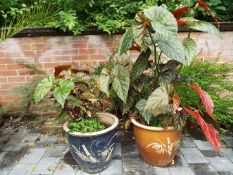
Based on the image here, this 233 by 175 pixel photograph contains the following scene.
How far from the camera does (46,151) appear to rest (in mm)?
2904

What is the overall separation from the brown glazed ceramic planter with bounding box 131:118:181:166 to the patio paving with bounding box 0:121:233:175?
94 millimetres

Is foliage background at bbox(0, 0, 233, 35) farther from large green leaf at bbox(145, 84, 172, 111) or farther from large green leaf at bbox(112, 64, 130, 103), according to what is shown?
large green leaf at bbox(145, 84, 172, 111)

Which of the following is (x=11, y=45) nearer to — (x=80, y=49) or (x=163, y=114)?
(x=80, y=49)

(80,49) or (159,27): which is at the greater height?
(159,27)

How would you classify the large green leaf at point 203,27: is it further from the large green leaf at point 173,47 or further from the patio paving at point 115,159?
the patio paving at point 115,159

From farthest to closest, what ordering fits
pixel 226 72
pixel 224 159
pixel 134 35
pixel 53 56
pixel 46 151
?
pixel 53 56 < pixel 226 72 < pixel 46 151 < pixel 224 159 < pixel 134 35

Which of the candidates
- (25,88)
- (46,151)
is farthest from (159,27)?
(25,88)

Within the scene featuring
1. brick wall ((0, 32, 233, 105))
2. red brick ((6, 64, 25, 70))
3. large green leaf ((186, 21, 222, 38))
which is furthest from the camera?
red brick ((6, 64, 25, 70))

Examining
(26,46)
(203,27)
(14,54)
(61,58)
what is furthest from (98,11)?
(203,27)

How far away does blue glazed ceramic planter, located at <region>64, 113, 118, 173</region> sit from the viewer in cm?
238

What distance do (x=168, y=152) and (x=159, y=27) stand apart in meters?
1.14

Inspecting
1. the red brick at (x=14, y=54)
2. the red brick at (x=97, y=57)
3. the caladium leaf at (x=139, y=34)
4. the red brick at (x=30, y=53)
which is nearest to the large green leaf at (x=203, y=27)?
the caladium leaf at (x=139, y=34)

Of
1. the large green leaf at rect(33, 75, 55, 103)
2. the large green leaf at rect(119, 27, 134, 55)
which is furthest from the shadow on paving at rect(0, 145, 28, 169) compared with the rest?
the large green leaf at rect(119, 27, 134, 55)

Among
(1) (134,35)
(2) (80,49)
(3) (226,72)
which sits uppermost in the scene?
(1) (134,35)
